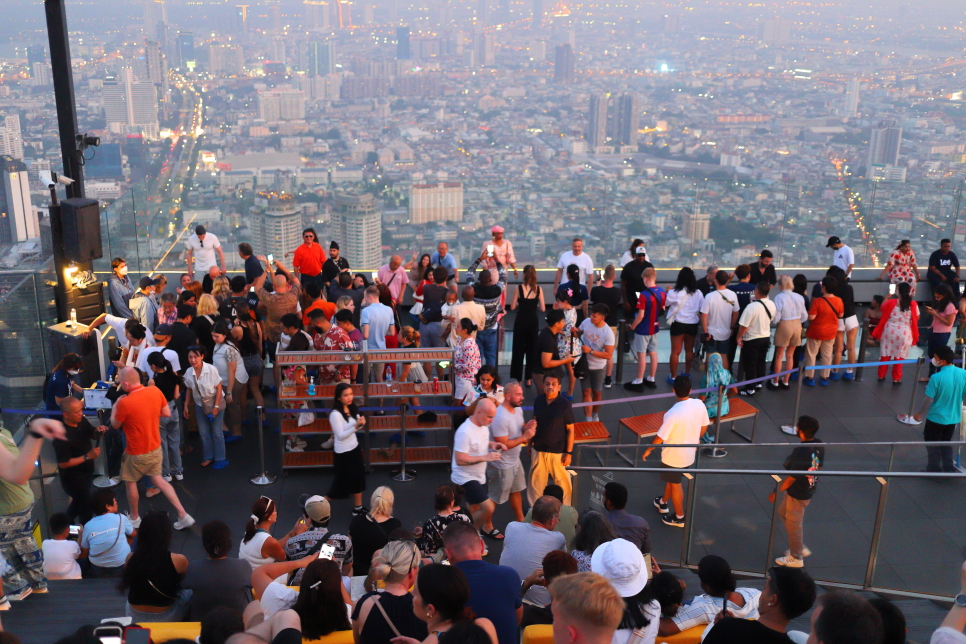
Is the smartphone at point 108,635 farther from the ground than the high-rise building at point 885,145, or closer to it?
closer to it

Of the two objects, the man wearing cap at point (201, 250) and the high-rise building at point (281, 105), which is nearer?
the man wearing cap at point (201, 250)

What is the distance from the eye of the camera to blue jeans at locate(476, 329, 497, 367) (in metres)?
10.7

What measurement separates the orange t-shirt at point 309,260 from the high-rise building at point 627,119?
1120 cm

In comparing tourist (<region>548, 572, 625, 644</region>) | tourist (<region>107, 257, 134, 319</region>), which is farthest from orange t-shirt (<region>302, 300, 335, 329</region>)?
tourist (<region>548, 572, 625, 644</region>)

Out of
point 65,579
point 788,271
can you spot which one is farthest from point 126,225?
point 788,271

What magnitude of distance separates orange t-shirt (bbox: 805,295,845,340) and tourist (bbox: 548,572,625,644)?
336 inches

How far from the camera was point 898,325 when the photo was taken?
10867mm

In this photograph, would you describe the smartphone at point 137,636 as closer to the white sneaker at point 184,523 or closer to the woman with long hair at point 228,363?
the white sneaker at point 184,523

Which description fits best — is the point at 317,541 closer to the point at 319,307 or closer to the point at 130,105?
the point at 319,307

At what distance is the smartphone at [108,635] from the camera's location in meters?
3.30

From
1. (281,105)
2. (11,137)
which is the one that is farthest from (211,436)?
(281,105)

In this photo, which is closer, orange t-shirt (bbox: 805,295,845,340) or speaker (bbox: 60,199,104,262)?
speaker (bbox: 60,199,104,262)

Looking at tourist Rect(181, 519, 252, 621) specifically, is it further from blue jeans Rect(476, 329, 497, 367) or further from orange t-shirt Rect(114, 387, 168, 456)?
blue jeans Rect(476, 329, 497, 367)

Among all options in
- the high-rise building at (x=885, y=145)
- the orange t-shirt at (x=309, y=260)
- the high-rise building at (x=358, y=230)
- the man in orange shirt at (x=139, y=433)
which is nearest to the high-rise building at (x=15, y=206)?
the orange t-shirt at (x=309, y=260)
